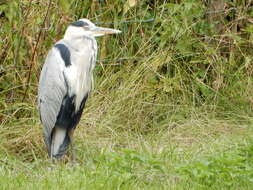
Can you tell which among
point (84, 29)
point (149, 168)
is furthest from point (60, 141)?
point (149, 168)

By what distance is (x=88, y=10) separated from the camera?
23.0ft

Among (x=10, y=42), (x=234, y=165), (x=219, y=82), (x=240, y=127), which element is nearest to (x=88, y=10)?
(x=10, y=42)

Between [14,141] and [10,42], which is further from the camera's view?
[10,42]

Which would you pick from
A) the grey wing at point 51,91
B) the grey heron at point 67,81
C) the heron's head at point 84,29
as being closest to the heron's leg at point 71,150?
the grey heron at point 67,81

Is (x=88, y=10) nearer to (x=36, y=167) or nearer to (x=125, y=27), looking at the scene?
(x=125, y=27)

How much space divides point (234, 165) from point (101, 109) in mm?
A: 2179

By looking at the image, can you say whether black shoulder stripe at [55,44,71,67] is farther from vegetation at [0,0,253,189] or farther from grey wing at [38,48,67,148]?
vegetation at [0,0,253,189]

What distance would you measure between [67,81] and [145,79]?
1.21 meters

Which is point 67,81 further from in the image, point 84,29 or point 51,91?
point 84,29

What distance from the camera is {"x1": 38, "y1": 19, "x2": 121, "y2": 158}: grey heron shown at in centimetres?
561

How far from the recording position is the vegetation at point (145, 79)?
19.0 ft

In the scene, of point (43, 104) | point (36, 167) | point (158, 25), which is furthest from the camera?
point (158, 25)

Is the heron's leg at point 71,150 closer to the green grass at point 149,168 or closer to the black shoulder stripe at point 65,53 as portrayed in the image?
the green grass at point 149,168

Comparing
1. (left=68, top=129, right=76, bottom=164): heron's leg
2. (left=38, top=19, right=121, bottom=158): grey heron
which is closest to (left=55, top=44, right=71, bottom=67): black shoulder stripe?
(left=38, top=19, right=121, bottom=158): grey heron
